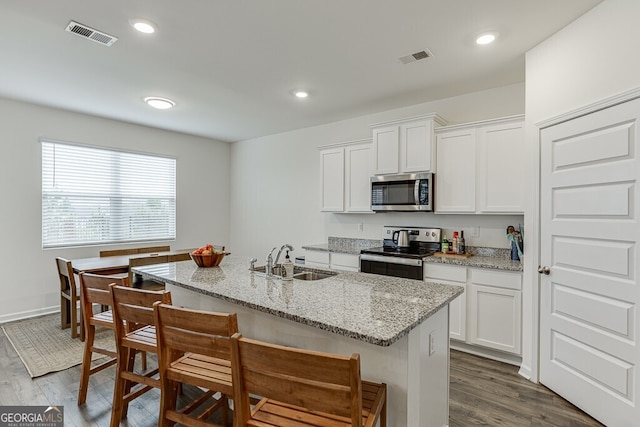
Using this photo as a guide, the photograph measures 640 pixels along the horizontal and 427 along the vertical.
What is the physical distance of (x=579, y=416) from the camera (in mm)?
2199

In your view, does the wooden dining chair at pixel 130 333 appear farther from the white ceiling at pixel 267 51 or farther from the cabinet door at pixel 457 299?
the cabinet door at pixel 457 299

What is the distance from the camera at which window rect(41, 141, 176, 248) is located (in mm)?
4363

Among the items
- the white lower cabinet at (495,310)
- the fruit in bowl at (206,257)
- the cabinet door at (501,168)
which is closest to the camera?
the fruit in bowl at (206,257)

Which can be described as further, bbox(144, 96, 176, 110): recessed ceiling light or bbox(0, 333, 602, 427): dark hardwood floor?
bbox(144, 96, 176, 110): recessed ceiling light

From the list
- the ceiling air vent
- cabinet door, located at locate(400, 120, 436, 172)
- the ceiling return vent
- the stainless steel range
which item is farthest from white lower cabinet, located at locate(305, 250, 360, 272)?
the ceiling return vent

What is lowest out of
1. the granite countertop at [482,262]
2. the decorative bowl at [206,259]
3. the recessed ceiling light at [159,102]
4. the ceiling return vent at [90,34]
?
the granite countertop at [482,262]

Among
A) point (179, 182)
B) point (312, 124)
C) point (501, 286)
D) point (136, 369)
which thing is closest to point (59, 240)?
point (179, 182)

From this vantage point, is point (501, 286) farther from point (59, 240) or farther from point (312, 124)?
point (59, 240)

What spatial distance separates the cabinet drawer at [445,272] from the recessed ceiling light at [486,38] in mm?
1951

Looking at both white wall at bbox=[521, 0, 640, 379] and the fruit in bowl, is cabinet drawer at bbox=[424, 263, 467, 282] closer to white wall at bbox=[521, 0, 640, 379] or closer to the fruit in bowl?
white wall at bbox=[521, 0, 640, 379]

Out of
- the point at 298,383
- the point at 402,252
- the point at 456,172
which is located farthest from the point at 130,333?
the point at 456,172

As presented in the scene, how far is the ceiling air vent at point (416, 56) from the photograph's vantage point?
276cm

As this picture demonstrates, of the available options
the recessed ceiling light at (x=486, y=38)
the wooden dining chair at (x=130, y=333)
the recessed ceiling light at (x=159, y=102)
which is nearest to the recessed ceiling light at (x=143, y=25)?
the recessed ceiling light at (x=159, y=102)

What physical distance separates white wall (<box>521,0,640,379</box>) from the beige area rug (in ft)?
12.6
